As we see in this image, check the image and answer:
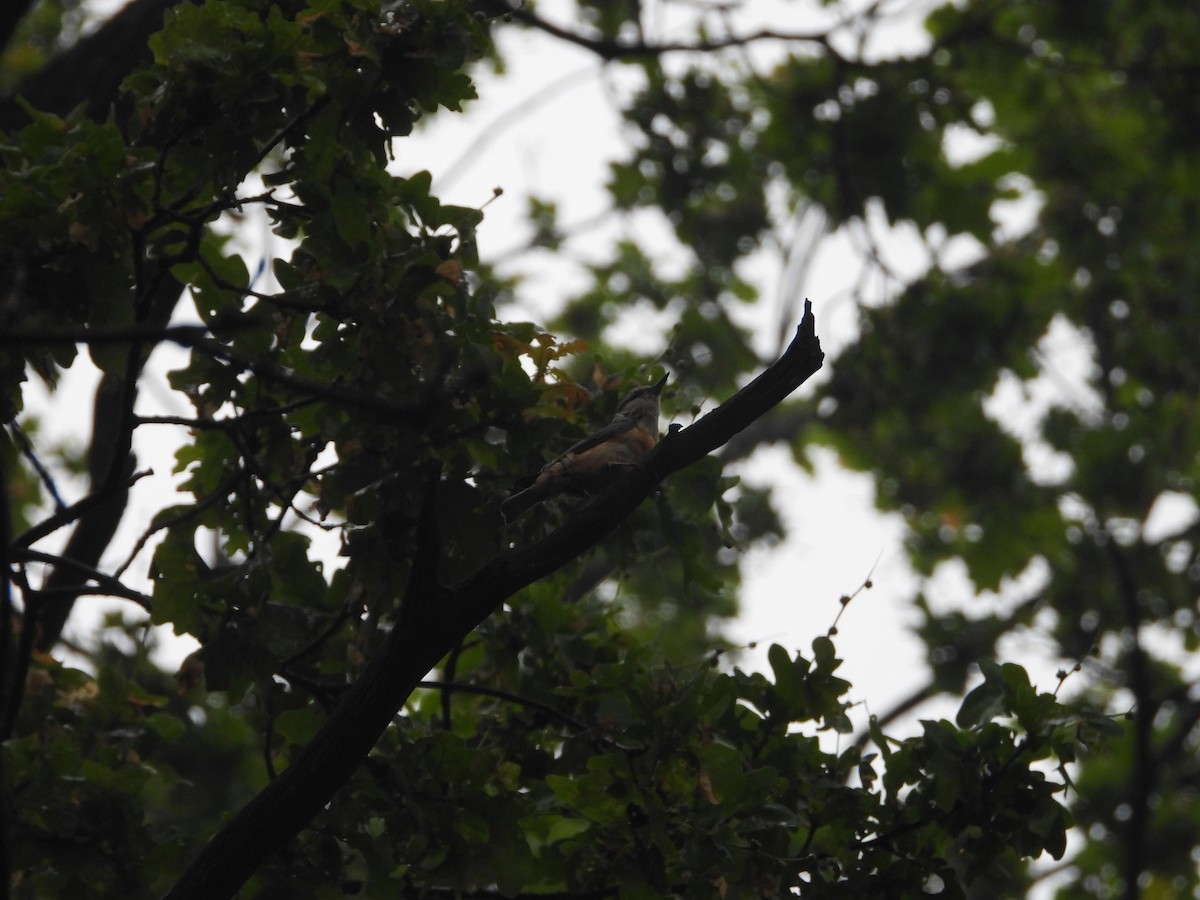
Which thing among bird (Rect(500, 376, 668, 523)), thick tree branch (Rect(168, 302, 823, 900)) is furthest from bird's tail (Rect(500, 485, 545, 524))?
thick tree branch (Rect(168, 302, 823, 900))

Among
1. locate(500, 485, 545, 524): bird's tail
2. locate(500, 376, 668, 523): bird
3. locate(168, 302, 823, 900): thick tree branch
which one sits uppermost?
locate(500, 376, 668, 523): bird

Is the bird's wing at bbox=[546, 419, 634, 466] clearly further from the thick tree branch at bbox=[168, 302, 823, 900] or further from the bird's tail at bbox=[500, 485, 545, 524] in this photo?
the thick tree branch at bbox=[168, 302, 823, 900]

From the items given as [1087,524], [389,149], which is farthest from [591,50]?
[1087,524]

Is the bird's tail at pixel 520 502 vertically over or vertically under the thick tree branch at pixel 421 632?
over

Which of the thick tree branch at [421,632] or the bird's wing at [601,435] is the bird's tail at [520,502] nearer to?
the bird's wing at [601,435]

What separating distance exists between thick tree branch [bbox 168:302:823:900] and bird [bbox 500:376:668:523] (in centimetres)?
72

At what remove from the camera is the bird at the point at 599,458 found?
4.32 m

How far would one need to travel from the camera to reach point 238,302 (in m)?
4.43

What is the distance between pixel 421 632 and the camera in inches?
134

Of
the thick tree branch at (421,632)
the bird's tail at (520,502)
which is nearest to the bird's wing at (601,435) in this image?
the bird's tail at (520,502)

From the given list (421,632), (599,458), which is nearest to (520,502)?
(599,458)

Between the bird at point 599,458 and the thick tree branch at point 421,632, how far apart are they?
720 millimetres

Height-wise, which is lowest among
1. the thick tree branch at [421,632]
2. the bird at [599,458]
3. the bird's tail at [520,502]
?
the thick tree branch at [421,632]

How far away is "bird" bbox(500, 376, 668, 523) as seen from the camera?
14.2ft
